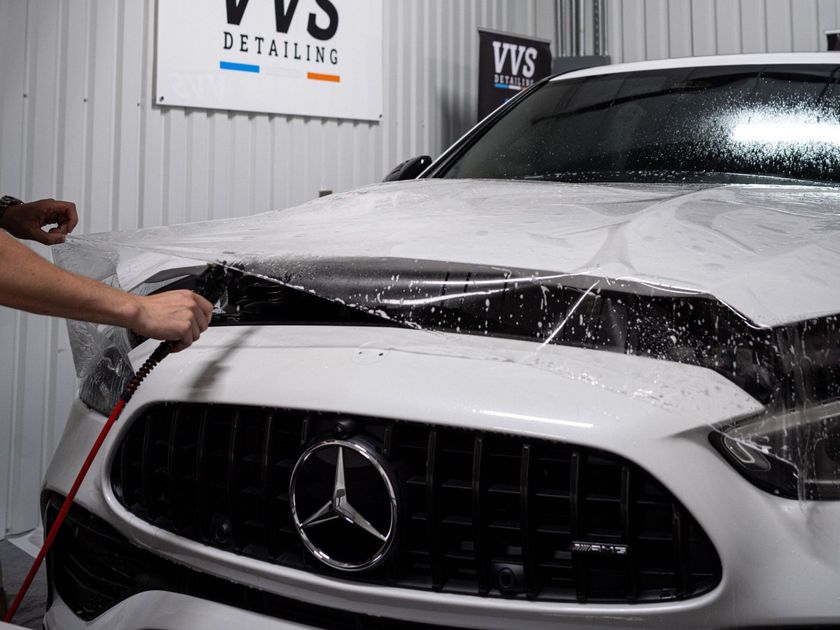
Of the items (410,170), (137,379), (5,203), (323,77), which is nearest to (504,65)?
(323,77)

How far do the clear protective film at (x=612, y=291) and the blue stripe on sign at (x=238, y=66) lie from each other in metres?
2.46

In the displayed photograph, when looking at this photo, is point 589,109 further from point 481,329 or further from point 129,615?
point 129,615

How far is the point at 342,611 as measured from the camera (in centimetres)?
112

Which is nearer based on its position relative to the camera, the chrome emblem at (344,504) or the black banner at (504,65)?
the chrome emblem at (344,504)

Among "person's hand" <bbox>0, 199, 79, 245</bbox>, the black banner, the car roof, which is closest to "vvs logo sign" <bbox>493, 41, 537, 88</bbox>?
the black banner

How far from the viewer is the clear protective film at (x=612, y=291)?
37.8 inches

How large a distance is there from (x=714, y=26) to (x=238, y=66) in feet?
10.0

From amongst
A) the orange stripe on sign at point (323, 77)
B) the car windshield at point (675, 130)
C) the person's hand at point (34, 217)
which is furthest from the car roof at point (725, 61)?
the orange stripe on sign at point (323, 77)

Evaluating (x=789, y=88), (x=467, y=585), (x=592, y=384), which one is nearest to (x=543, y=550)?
(x=467, y=585)

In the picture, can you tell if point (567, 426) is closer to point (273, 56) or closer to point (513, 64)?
point (273, 56)

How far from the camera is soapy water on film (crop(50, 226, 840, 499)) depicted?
3.14 feet

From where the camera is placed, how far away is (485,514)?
3.40 feet

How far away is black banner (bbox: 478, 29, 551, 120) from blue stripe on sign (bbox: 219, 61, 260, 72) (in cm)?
146

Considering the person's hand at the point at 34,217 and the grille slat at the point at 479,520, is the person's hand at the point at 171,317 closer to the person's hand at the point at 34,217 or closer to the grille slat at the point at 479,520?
the grille slat at the point at 479,520
